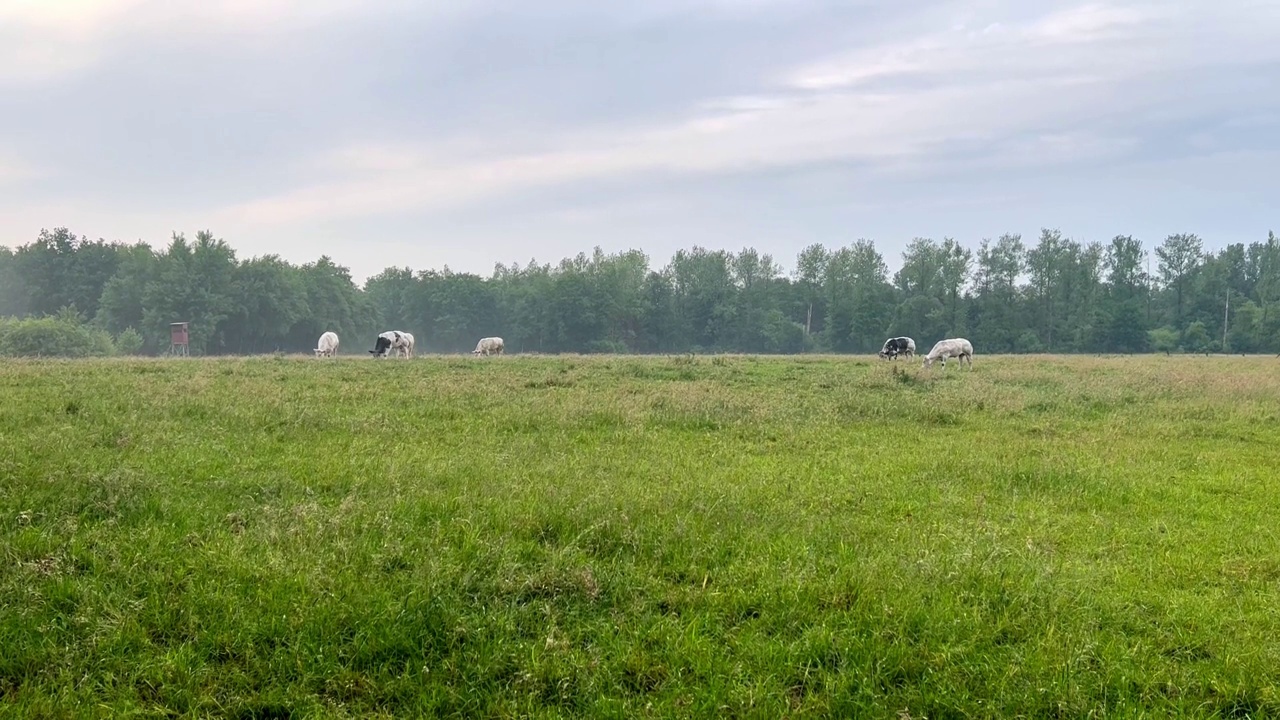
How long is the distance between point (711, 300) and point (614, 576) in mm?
94665

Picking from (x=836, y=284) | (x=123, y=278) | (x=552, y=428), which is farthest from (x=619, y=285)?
(x=552, y=428)

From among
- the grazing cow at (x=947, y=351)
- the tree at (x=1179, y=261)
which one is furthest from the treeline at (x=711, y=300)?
the grazing cow at (x=947, y=351)

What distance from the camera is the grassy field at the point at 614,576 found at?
14.6 feet

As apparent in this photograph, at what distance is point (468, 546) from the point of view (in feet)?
19.8

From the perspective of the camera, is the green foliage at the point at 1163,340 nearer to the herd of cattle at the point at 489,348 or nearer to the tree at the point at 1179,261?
the tree at the point at 1179,261

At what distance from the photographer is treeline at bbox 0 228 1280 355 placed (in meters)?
78.9

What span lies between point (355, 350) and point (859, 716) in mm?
98911

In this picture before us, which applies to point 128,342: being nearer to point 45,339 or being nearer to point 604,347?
point 45,339

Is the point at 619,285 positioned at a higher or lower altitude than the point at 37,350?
higher

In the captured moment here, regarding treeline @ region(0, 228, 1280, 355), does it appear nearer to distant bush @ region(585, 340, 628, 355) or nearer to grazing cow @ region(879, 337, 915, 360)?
distant bush @ region(585, 340, 628, 355)

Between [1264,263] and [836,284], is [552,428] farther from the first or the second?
[1264,263]

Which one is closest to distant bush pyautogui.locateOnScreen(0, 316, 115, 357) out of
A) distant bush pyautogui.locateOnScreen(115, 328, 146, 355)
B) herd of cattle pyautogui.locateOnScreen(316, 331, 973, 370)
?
distant bush pyautogui.locateOnScreen(115, 328, 146, 355)

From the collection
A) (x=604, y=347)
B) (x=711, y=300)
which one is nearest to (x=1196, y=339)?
(x=711, y=300)

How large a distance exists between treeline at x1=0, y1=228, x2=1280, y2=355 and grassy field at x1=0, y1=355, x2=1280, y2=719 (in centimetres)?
7465
